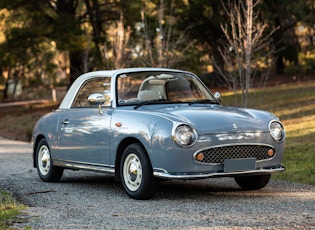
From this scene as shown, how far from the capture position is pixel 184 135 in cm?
862

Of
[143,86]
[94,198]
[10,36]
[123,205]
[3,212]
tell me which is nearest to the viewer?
[3,212]

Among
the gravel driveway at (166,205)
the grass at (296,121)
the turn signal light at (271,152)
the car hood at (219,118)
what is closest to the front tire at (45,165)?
the gravel driveway at (166,205)

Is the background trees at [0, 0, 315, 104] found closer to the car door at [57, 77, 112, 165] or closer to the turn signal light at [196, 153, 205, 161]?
the car door at [57, 77, 112, 165]

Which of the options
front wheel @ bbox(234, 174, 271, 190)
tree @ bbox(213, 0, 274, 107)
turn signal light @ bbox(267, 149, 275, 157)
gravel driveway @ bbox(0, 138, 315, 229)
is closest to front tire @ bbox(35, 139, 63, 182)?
gravel driveway @ bbox(0, 138, 315, 229)

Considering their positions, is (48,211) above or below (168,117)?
below

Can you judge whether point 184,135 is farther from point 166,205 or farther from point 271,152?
point 271,152

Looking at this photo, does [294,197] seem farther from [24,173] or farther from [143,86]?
[24,173]

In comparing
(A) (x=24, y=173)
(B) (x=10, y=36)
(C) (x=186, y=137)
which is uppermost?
(B) (x=10, y=36)

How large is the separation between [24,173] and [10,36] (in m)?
22.4

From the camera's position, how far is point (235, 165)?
8.77 m

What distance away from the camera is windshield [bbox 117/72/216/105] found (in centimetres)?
1000

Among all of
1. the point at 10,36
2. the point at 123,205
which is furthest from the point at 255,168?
the point at 10,36

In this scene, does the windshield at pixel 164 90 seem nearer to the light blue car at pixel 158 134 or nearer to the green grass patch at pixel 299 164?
the light blue car at pixel 158 134

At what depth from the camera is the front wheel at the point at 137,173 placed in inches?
349
